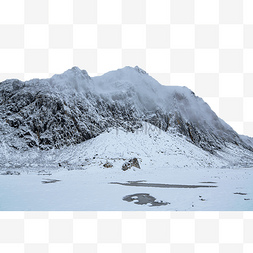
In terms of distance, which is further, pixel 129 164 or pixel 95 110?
pixel 95 110

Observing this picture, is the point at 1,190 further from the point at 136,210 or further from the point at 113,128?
the point at 113,128

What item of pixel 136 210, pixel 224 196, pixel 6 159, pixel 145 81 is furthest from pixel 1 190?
pixel 145 81

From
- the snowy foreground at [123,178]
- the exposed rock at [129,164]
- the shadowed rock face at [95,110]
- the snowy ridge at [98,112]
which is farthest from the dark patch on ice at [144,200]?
the shadowed rock face at [95,110]

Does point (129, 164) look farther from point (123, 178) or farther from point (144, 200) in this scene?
point (144, 200)

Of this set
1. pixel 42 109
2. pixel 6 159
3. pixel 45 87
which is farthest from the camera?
pixel 45 87

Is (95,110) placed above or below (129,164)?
above

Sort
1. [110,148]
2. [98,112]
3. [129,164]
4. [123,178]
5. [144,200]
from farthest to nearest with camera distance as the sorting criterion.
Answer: [98,112] < [110,148] < [129,164] < [123,178] < [144,200]

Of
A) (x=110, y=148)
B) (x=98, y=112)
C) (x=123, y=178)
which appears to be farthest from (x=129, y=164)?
(x=98, y=112)
